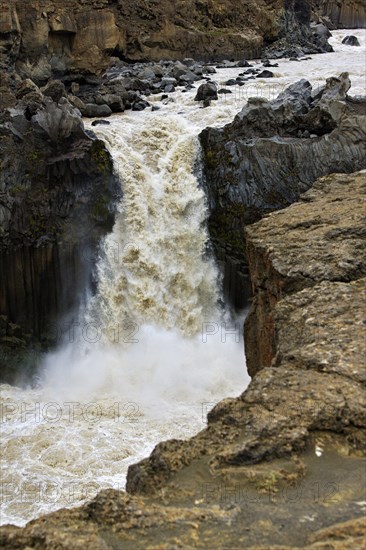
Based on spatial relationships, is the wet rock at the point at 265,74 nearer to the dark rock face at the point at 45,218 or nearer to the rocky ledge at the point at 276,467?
the dark rock face at the point at 45,218

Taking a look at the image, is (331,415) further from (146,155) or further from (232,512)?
(146,155)

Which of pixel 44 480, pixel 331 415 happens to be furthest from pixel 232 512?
pixel 44 480

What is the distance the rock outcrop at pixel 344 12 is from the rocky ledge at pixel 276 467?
57172 mm

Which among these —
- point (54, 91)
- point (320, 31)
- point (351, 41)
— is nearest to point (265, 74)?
point (54, 91)

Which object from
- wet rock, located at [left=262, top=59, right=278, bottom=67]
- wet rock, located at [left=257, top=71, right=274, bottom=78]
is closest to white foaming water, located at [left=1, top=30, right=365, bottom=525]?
wet rock, located at [left=257, top=71, right=274, bottom=78]

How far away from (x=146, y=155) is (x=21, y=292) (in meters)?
5.72

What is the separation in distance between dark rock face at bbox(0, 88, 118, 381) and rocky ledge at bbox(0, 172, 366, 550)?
509 inches

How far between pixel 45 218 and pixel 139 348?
15.0 ft

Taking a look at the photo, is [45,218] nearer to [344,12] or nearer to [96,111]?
[96,111]

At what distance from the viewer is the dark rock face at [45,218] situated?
2041cm

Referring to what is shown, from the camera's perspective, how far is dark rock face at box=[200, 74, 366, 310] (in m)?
22.1

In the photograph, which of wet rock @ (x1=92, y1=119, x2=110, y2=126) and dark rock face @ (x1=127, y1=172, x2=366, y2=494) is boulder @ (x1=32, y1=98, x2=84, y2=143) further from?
dark rock face @ (x1=127, y1=172, x2=366, y2=494)

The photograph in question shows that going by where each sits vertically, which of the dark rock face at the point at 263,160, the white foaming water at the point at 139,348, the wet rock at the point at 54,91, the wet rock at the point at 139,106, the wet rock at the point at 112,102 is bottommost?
the white foaming water at the point at 139,348

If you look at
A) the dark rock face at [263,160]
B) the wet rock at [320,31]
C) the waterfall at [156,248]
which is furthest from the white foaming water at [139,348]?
the wet rock at [320,31]
